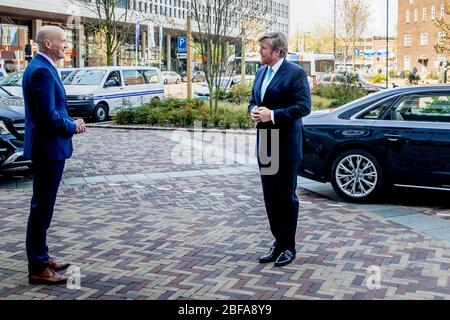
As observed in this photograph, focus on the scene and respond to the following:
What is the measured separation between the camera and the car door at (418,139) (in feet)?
24.6

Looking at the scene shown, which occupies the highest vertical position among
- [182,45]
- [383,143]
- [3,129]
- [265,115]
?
[182,45]

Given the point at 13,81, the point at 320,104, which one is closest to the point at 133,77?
the point at 13,81

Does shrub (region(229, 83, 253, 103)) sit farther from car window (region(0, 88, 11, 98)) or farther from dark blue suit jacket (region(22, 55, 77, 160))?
dark blue suit jacket (region(22, 55, 77, 160))

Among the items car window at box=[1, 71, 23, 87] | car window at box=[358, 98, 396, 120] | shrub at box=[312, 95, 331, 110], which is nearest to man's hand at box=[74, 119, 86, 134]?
car window at box=[358, 98, 396, 120]

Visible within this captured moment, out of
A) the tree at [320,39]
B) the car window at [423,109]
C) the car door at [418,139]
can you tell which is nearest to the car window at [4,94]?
the car door at [418,139]

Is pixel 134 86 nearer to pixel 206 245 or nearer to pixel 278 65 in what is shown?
pixel 206 245

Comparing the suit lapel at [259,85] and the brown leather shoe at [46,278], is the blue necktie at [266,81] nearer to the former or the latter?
the suit lapel at [259,85]

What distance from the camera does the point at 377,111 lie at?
26.4 feet

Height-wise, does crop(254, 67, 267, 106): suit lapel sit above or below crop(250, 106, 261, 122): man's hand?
above

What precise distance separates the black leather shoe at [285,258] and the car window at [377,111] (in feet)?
10.5

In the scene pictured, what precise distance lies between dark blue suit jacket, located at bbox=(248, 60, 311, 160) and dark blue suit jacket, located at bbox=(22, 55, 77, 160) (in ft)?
5.12

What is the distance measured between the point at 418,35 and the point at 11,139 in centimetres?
6913

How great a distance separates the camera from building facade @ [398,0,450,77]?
223 feet
